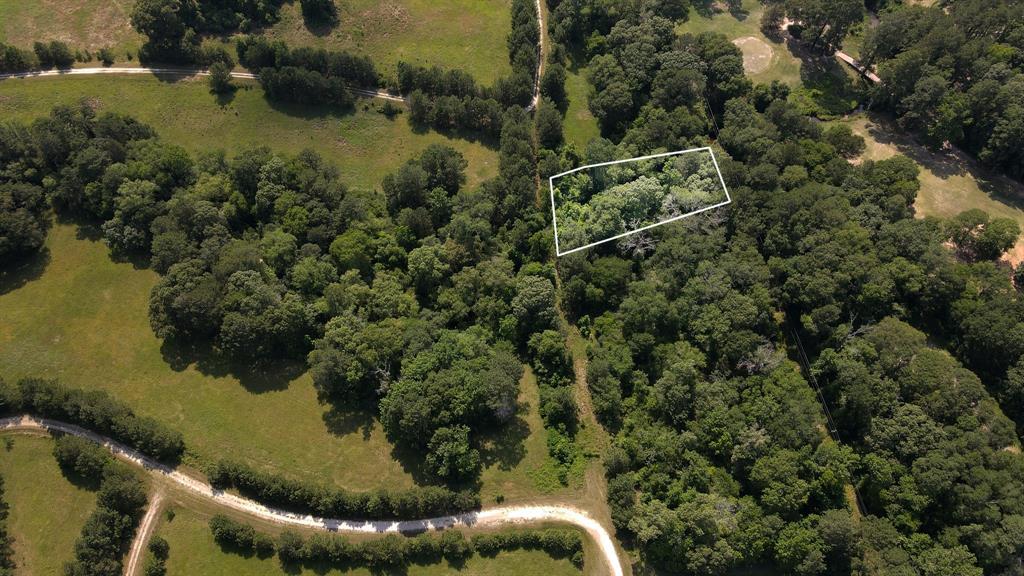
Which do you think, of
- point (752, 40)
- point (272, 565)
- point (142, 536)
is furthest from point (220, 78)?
point (752, 40)

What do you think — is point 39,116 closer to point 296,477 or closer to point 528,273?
point 296,477

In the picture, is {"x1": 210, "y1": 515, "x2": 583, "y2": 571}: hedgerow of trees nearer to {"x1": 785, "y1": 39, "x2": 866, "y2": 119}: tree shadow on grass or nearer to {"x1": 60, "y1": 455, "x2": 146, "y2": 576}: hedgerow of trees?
{"x1": 60, "y1": 455, "x2": 146, "y2": 576}: hedgerow of trees

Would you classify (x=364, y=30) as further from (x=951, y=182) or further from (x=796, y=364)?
(x=951, y=182)

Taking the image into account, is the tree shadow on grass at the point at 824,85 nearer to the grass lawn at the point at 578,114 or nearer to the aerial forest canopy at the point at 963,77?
the aerial forest canopy at the point at 963,77

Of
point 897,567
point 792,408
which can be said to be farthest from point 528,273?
point 897,567

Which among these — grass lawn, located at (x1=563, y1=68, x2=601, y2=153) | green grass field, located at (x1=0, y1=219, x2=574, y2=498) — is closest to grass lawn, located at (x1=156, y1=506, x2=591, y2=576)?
green grass field, located at (x1=0, y1=219, x2=574, y2=498)

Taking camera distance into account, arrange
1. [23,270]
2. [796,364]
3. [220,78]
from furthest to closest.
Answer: [220,78], [23,270], [796,364]
